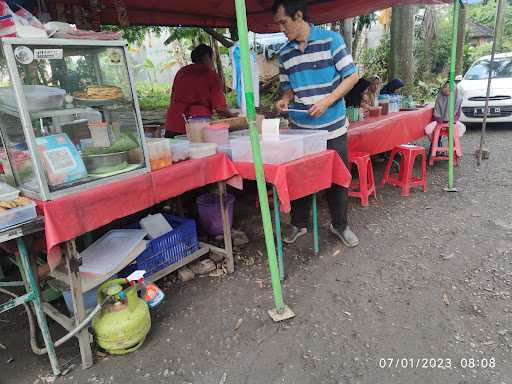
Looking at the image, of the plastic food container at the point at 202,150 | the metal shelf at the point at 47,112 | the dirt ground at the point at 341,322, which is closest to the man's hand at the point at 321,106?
the plastic food container at the point at 202,150

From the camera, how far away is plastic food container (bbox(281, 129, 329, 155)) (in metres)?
2.67

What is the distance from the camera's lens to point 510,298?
2488 mm

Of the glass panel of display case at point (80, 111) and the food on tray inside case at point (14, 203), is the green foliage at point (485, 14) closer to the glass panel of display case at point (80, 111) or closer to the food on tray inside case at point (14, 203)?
the glass panel of display case at point (80, 111)

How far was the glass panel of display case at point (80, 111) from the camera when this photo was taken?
188 centimetres

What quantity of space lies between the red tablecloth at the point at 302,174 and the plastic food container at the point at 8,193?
140cm

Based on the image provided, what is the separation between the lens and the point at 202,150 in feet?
8.62

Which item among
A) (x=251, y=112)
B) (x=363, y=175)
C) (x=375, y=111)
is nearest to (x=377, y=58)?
(x=375, y=111)

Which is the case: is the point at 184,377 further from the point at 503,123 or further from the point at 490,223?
the point at 503,123

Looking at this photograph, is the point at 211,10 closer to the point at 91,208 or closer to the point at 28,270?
the point at 91,208

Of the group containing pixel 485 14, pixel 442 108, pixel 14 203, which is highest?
pixel 485 14

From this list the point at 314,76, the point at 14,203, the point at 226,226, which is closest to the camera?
the point at 14,203

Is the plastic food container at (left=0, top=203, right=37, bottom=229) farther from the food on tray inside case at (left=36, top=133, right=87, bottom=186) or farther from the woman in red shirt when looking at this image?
the woman in red shirt

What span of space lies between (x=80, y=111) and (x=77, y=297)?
41.9 inches

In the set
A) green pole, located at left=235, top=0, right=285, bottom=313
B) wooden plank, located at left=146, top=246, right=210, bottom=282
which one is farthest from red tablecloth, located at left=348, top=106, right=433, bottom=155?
green pole, located at left=235, top=0, right=285, bottom=313
